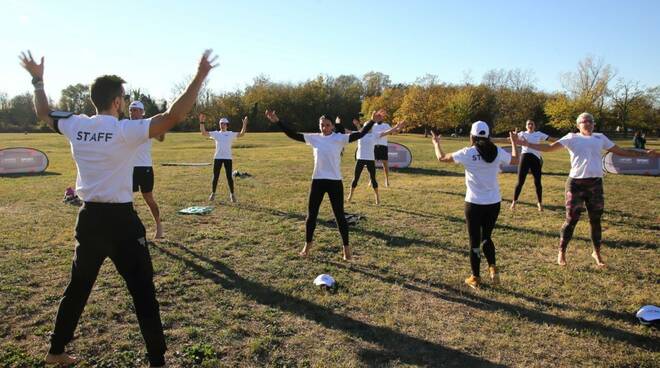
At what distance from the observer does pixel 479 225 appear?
238 inches

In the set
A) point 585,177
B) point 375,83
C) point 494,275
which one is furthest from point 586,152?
point 375,83

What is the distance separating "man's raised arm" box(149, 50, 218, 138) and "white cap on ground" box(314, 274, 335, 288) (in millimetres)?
3283

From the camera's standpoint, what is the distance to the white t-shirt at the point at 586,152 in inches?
271

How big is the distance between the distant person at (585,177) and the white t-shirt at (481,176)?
1350 millimetres

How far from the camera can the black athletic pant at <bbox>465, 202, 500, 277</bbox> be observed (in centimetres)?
596

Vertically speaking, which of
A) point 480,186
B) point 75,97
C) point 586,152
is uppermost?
point 75,97

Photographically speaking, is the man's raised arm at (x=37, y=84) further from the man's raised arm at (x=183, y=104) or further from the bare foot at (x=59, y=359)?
the bare foot at (x=59, y=359)

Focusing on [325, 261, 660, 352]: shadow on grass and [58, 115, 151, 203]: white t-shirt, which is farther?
[325, 261, 660, 352]: shadow on grass

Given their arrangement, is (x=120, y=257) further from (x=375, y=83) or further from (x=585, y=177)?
(x=375, y=83)

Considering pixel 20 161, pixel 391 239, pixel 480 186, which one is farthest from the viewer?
pixel 20 161

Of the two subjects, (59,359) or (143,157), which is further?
(143,157)

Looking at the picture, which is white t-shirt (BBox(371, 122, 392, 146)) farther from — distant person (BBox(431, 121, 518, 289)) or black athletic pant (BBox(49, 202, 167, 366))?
black athletic pant (BBox(49, 202, 167, 366))

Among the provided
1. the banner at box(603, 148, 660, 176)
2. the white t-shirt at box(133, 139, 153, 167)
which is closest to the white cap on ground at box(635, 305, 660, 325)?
the white t-shirt at box(133, 139, 153, 167)

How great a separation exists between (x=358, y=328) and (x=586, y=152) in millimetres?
4545
